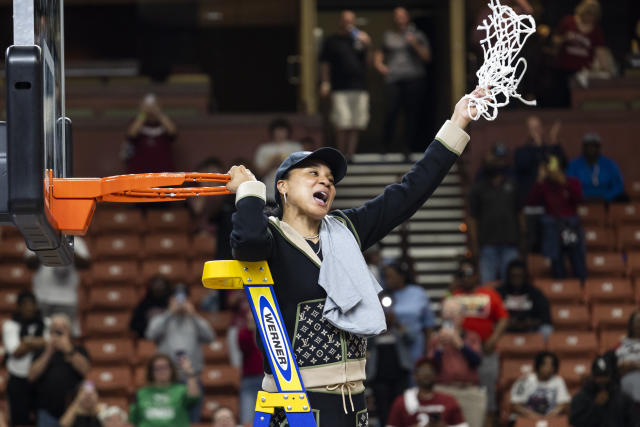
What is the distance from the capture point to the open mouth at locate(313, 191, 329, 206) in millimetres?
4961

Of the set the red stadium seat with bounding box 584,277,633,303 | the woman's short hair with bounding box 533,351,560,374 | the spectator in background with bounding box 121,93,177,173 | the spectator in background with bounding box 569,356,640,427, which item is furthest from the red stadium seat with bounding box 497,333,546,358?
the spectator in background with bounding box 121,93,177,173

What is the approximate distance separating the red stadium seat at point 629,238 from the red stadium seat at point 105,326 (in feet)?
18.2

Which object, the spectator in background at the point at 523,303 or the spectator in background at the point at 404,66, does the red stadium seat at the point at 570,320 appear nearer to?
the spectator in background at the point at 523,303

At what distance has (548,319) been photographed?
12.2 metres

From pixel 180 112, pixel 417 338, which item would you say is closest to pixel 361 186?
pixel 180 112

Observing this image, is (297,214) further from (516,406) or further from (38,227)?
(516,406)

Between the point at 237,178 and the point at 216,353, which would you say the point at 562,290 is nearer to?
the point at 216,353

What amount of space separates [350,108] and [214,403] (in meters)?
5.26

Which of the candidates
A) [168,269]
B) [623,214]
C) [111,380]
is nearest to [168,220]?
[168,269]

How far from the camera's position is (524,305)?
12.1 m

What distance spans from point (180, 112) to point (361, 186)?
2499mm

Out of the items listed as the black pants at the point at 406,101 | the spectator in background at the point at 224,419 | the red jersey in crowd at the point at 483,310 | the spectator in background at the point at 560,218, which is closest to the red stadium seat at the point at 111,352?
the spectator in background at the point at 224,419

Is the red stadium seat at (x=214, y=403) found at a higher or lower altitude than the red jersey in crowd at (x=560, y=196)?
lower

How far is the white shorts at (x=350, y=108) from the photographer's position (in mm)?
15570
